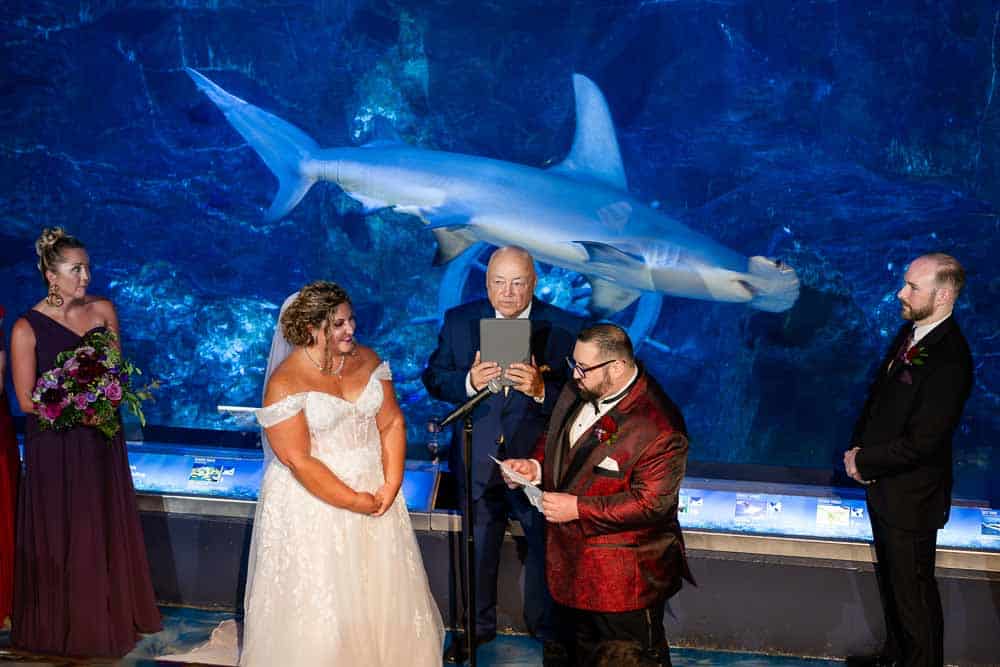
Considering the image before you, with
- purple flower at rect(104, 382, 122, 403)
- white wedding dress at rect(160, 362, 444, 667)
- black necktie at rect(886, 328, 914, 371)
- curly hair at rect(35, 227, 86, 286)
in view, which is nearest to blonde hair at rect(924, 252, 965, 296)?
black necktie at rect(886, 328, 914, 371)

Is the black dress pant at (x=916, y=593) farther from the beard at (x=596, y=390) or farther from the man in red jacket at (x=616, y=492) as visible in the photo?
the beard at (x=596, y=390)

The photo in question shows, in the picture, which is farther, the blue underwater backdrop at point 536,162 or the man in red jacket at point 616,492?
the blue underwater backdrop at point 536,162

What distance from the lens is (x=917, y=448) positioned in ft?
12.3

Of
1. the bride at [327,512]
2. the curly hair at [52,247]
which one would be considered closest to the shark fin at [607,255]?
the bride at [327,512]

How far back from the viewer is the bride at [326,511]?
3504mm

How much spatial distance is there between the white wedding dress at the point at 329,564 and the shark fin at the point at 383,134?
7.85 feet

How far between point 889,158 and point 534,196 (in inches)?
76.7

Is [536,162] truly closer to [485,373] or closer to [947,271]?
[485,373]

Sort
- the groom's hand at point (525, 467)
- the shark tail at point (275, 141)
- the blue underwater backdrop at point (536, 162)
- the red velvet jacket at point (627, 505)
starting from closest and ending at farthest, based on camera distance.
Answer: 1. the red velvet jacket at point (627, 505)
2. the groom's hand at point (525, 467)
3. the blue underwater backdrop at point (536, 162)
4. the shark tail at point (275, 141)

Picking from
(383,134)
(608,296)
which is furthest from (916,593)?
(383,134)

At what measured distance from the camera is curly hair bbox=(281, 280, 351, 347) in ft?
11.4

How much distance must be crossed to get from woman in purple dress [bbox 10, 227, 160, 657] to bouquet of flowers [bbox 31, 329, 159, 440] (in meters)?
0.07

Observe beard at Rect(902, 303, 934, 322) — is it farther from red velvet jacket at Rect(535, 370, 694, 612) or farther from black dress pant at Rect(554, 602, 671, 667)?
black dress pant at Rect(554, 602, 671, 667)

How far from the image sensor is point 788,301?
5.37m
